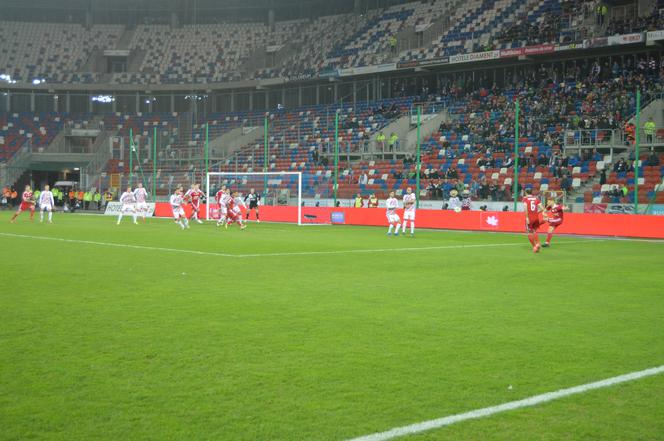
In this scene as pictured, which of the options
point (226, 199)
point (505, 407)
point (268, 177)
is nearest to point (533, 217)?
point (505, 407)

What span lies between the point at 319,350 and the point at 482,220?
87.3 ft

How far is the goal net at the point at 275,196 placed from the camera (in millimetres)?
40094

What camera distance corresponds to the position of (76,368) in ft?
23.1

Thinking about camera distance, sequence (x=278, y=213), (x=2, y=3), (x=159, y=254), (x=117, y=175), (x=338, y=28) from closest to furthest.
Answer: (x=159, y=254) → (x=278, y=213) → (x=117, y=175) → (x=338, y=28) → (x=2, y=3)

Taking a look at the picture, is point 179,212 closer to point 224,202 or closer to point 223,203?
point 224,202

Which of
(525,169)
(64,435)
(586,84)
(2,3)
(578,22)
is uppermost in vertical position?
(2,3)

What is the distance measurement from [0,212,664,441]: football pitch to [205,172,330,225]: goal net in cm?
2306

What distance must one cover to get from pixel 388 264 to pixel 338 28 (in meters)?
51.0

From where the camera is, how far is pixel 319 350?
7.96 m

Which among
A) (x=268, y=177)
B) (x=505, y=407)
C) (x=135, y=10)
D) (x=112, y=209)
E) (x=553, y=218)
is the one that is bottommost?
(x=505, y=407)

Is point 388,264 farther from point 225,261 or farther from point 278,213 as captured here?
point 278,213

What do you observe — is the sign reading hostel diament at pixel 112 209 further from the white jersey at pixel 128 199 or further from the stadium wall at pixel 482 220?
the white jersey at pixel 128 199

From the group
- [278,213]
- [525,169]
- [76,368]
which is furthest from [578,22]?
[76,368]

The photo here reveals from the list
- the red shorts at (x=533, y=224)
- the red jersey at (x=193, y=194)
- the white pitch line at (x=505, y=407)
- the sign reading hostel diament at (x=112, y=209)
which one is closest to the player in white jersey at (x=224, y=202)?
the red jersey at (x=193, y=194)
